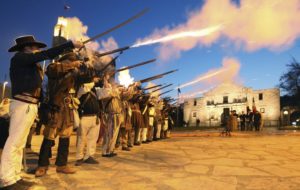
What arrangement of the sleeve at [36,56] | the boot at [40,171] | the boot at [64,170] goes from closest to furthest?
1. the sleeve at [36,56]
2. the boot at [40,171]
3. the boot at [64,170]

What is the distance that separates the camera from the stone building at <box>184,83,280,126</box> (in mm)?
71000

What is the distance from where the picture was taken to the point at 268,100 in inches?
2817

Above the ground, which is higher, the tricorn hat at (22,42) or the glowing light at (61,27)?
the glowing light at (61,27)

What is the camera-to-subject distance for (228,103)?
251ft

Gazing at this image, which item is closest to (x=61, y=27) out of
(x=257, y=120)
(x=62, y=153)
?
(x=62, y=153)

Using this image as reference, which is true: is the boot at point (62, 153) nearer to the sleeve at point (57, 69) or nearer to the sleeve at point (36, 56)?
the sleeve at point (57, 69)

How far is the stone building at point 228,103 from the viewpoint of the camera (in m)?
71.0

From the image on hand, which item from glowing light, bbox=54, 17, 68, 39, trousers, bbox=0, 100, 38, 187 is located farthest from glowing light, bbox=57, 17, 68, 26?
trousers, bbox=0, 100, 38, 187

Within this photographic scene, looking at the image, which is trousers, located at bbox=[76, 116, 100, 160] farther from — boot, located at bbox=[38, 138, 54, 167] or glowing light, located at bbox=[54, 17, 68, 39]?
glowing light, located at bbox=[54, 17, 68, 39]

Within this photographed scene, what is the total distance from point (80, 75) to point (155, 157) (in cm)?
288

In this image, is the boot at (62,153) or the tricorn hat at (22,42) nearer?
the tricorn hat at (22,42)

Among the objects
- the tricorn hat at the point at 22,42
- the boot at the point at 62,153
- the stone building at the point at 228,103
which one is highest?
the stone building at the point at 228,103

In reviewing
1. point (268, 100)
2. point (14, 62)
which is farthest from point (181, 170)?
point (268, 100)

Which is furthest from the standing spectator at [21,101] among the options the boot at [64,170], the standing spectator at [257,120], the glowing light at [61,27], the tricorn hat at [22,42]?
the standing spectator at [257,120]
